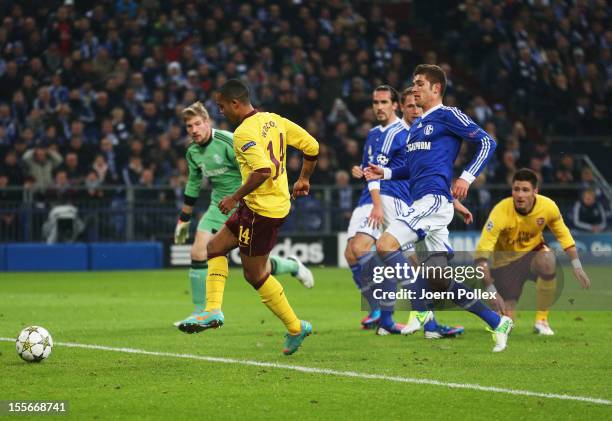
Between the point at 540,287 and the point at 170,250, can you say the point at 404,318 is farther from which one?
the point at 170,250

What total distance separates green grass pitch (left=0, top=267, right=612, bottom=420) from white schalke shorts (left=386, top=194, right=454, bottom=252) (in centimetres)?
93

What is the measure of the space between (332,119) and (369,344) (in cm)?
1425

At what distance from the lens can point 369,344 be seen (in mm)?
9531

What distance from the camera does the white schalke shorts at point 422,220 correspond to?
890 centimetres

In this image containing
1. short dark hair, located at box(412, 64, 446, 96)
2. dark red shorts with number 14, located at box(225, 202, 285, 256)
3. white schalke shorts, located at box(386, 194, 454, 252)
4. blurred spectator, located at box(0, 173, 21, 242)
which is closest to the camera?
dark red shorts with number 14, located at box(225, 202, 285, 256)

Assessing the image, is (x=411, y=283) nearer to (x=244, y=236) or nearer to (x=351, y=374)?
(x=244, y=236)

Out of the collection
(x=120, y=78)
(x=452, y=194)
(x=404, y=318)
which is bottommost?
(x=404, y=318)

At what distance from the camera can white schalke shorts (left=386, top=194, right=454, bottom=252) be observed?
8898 mm

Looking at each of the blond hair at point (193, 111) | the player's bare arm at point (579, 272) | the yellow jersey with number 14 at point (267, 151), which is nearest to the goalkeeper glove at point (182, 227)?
the blond hair at point (193, 111)

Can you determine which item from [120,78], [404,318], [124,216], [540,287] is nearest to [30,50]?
[120,78]

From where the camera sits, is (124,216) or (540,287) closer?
(540,287)

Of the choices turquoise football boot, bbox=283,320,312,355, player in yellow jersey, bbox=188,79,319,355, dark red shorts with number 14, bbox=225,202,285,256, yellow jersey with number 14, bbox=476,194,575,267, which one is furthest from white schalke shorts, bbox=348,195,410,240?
dark red shorts with number 14, bbox=225,202,285,256

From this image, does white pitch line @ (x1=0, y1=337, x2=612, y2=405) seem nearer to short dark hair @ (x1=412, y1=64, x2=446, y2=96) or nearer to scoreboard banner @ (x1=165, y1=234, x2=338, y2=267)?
short dark hair @ (x1=412, y1=64, x2=446, y2=96)

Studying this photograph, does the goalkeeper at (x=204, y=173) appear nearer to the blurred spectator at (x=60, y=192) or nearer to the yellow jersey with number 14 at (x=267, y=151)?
the yellow jersey with number 14 at (x=267, y=151)
